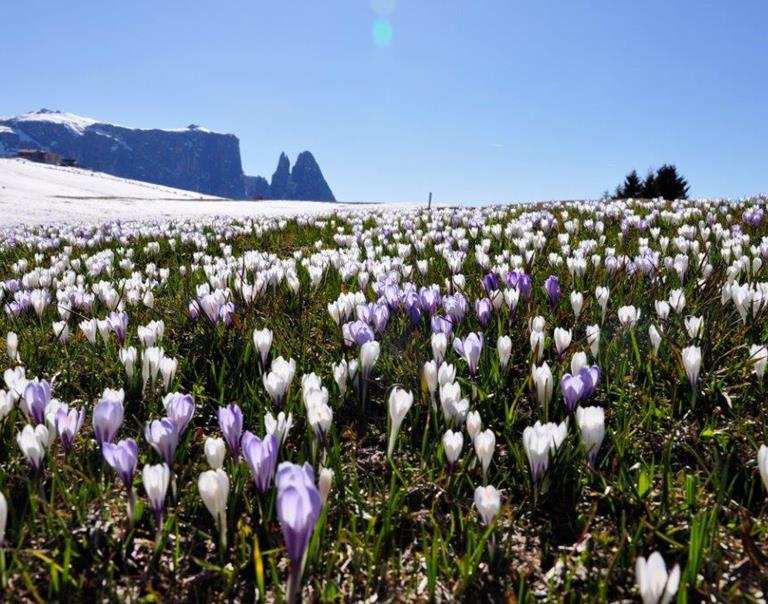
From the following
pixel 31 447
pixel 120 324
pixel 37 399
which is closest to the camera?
pixel 31 447

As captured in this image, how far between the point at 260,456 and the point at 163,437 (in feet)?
1.26

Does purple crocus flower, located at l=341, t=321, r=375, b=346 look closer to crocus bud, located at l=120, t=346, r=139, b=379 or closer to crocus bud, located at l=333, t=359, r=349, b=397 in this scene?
crocus bud, located at l=333, t=359, r=349, b=397

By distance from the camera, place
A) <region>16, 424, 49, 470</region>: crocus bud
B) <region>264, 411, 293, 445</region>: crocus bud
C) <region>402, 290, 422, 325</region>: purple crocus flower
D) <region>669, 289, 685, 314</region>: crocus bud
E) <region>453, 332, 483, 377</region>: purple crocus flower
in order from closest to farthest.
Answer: <region>16, 424, 49, 470</region>: crocus bud < <region>264, 411, 293, 445</region>: crocus bud < <region>453, 332, 483, 377</region>: purple crocus flower < <region>669, 289, 685, 314</region>: crocus bud < <region>402, 290, 422, 325</region>: purple crocus flower

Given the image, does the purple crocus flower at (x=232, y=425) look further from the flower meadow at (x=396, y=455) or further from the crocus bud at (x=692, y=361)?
the crocus bud at (x=692, y=361)

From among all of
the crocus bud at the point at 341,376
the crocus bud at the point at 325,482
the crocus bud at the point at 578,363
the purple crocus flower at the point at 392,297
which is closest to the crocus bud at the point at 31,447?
the crocus bud at the point at 325,482

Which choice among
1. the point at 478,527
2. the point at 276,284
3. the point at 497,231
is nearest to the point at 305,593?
the point at 478,527

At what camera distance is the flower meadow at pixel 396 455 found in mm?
1592

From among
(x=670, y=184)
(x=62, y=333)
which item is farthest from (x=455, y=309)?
(x=670, y=184)

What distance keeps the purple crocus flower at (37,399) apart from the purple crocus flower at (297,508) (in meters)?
1.32

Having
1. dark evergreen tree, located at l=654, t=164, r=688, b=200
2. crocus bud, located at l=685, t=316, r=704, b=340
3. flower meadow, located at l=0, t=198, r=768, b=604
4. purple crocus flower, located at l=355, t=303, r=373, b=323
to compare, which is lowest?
flower meadow, located at l=0, t=198, r=768, b=604

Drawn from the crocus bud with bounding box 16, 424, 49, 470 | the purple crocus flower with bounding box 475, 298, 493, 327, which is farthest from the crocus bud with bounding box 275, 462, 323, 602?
the purple crocus flower with bounding box 475, 298, 493, 327

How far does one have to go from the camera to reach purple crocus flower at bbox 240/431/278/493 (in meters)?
1.68

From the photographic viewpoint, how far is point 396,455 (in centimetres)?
235

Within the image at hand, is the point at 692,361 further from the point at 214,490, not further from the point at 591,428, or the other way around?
the point at 214,490
